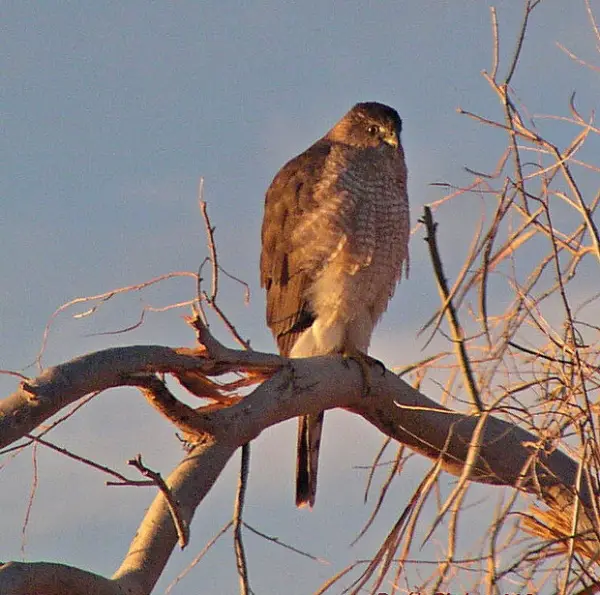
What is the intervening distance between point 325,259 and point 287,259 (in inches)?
7.6

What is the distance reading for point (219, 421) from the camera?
3465 millimetres

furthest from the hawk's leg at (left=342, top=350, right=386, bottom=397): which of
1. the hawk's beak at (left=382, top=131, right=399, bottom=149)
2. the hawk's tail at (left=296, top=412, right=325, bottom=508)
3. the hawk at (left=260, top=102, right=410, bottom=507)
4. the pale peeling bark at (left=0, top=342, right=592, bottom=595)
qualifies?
the hawk's beak at (left=382, top=131, right=399, bottom=149)

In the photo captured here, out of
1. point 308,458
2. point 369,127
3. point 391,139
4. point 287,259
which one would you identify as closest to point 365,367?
point 308,458

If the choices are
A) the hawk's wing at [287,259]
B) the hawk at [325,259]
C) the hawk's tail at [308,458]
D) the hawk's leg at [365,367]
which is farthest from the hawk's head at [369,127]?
the hawk's leg at [365,367]

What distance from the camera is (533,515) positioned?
3859 mm

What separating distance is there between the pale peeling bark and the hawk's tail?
867 mm

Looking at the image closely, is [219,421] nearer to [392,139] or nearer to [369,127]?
[392,139]

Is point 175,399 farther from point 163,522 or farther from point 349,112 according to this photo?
point 349,112

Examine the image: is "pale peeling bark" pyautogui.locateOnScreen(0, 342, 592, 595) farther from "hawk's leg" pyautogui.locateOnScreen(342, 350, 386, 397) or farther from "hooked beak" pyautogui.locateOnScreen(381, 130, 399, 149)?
"hooked beak" pyautogui.locateOnScreen(381, 130, 399, 149)

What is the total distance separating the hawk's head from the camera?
5898 mm

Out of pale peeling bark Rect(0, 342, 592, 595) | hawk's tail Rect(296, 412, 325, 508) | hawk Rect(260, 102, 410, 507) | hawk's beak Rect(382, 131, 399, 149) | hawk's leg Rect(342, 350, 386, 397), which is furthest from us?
hawk's beak Rect(382, 131, 399, 149)

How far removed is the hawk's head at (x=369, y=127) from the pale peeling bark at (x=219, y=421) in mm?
1851

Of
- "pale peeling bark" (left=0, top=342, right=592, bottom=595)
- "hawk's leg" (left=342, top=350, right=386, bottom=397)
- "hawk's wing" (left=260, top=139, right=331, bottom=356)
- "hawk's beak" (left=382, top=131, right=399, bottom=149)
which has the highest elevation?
"hawk's beak" (left=382, top=131, right=399, bottom=149)

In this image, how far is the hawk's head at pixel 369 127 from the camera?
19.4 feet
